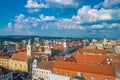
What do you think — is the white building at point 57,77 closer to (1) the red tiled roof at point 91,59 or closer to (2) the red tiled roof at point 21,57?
(1) the red tiled roof at point 91,59

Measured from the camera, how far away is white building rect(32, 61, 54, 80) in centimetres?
7169

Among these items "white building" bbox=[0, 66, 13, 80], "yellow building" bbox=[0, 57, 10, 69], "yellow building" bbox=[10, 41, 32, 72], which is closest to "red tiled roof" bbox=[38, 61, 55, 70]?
"white building" bbox=[0, 66, 13, 80]

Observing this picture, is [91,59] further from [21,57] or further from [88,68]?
[21,57]

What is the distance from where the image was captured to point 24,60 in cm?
9162

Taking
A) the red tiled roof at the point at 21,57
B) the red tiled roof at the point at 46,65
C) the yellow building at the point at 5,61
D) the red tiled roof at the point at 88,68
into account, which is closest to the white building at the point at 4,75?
the red tiled roof at the point at 46,65

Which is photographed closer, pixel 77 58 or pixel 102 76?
pixel 102 76

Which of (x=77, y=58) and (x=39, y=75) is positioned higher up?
(x=77, y=58)

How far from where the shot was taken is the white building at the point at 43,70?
7169 cm

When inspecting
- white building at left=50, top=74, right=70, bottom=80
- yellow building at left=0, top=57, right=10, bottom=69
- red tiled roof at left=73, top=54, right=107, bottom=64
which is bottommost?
white building at left=50, top=74, right=70, bottom=80

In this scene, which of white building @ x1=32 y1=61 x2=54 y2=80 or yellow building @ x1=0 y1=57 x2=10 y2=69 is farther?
yellow building @ x1=0 y1=57 x2=10 y2=69

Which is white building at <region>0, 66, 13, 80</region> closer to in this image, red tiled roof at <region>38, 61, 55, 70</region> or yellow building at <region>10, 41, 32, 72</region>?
red tiled roof at <region>38, 61, 55, 70</region>

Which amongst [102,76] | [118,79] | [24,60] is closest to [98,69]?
[102,76]

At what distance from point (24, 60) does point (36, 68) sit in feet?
56.0

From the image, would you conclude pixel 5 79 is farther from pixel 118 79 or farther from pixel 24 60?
pixel 118 79
